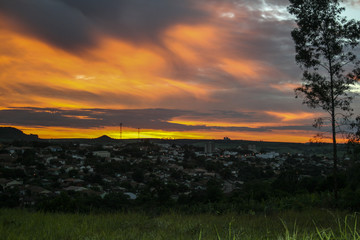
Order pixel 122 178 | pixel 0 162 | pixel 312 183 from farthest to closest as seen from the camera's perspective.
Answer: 1. pixel 0 162
2. pixel 122 178
3. pixel 312 183

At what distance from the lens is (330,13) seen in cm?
2234

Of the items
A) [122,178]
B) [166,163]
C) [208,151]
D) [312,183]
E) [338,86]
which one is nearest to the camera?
[338,86]

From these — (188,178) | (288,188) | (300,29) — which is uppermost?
(300,29)

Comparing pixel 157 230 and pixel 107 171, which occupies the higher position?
pixel 157 230

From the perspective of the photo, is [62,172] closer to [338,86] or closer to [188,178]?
[188,178]

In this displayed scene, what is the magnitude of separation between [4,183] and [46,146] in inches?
2531

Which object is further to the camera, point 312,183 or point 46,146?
point 46,146

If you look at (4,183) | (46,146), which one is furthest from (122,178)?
(46,146)

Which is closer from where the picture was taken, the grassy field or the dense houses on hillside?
the grassy field

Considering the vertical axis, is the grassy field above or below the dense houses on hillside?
above

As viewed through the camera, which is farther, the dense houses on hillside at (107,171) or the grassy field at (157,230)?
the dense houses on hillside at (107,171)

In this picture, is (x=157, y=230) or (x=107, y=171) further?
(x=107, y=171)

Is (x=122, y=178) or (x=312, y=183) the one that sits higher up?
(x=312, y=183)

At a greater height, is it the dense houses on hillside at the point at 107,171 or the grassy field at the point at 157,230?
the grassy field at the point at 157,230
